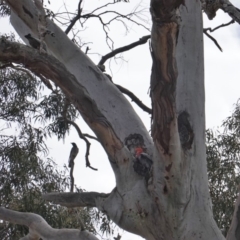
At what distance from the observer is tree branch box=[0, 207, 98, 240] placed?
3746 millimetres

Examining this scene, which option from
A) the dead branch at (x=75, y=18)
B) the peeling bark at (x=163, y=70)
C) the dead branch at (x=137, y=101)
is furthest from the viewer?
the dead branch at (x=75, y=18)

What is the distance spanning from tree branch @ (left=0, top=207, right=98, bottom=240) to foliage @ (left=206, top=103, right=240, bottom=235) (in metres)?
2.39

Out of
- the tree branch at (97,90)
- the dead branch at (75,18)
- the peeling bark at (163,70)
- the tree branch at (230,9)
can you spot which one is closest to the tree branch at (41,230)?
the tree branch at (97,90)

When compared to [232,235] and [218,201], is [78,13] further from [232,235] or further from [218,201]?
[218,201]

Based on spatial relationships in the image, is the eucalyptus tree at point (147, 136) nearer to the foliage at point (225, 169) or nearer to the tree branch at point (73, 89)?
the tree branch at point (73, 89)

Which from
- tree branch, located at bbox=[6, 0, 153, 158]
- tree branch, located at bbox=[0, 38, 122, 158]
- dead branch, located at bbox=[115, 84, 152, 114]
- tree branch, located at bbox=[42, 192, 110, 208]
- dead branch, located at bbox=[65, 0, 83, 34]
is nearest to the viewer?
tree branch, located at bbox=[0, 38, 122, 158]

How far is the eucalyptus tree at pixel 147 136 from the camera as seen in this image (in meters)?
2.97

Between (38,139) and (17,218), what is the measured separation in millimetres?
2709

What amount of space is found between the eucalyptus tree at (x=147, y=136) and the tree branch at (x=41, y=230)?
4cm

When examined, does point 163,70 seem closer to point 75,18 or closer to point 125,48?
point 125,48

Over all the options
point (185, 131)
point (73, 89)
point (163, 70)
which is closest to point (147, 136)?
point (185, 131)

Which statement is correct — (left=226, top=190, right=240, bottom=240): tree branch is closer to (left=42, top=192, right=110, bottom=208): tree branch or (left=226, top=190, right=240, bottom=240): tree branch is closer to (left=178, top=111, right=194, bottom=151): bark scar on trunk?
(left=178, top=111, right=194, bottom=151): bark scar on trunk

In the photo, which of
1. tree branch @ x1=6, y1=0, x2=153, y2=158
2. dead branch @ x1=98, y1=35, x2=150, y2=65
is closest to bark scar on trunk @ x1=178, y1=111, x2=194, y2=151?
tree branch @ x1=6, y1=0, x2=153, y2=158

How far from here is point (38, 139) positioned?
7.00 metres
